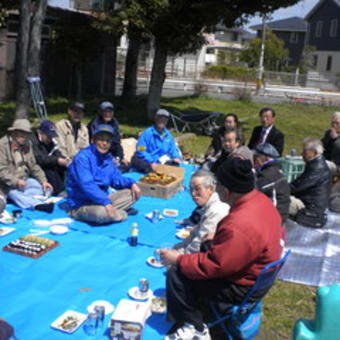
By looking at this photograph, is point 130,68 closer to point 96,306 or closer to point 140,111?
point 140,111

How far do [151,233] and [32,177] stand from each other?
213cm

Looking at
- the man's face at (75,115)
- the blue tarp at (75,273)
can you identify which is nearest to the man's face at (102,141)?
the blue tarp at (75,273)

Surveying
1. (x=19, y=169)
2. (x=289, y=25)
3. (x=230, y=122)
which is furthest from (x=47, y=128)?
(x=289, y=25)

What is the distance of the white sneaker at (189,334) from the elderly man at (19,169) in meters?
3.05

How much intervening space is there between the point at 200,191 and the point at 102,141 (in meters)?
1.89

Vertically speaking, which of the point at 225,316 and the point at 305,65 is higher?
the point at 305,65

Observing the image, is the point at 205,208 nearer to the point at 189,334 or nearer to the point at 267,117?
the point at 189,334

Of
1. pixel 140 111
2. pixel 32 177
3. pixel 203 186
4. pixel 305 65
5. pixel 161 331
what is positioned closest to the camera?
pixel 161 331

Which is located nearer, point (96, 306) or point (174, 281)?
point (174, 281)

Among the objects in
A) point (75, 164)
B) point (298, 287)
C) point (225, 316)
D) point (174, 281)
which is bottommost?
point (298, 287)

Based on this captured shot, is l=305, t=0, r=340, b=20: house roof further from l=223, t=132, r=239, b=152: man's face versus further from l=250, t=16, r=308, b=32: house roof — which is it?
l=223, t=132, r=239, b=152: man's face

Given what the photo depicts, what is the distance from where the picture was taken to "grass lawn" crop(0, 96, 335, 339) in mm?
4109

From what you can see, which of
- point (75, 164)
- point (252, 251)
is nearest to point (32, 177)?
point (75, 164)

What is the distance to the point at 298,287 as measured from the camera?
182 inches
